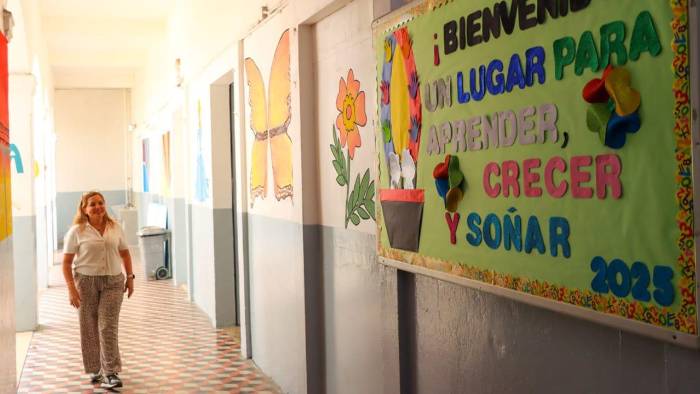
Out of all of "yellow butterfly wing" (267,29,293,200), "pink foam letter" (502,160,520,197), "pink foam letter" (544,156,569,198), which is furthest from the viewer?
"yellow butterfly wing" (267,29,293,200)

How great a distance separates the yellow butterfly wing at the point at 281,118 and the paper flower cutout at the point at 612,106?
3.36 metres

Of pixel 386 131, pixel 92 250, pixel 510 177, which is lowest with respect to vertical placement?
pixel 92 250

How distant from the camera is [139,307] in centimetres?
1045

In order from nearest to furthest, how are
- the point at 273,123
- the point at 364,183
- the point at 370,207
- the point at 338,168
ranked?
the point at 370,207, the point at 364,183, the point at 338,168, the point at 273,123

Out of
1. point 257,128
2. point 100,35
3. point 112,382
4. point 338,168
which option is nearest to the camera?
point 338,168

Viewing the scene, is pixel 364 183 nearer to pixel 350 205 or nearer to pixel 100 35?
pixel 350 205

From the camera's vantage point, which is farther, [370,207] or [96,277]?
[96,277]

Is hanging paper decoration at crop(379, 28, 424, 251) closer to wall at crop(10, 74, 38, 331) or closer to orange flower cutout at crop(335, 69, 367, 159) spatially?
orange flower cutout at crop(335, 69, 367, 159)

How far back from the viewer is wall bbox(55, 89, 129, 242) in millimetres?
21719

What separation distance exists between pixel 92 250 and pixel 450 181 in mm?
3819

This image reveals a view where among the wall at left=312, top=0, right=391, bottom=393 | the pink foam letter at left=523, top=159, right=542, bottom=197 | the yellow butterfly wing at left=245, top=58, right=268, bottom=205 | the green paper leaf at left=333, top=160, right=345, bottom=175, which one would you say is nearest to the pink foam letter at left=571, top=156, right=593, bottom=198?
the pink foam letter at left=523, top=159, right=542, bottom=197

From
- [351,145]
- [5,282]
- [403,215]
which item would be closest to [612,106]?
[403,215]

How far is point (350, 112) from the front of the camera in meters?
4.57

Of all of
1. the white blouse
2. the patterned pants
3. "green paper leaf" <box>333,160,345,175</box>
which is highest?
"green paper leaf" <box>333,160,345,175</box>
